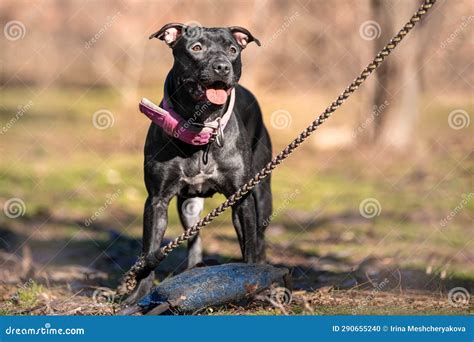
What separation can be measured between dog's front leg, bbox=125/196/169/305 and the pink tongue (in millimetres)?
839

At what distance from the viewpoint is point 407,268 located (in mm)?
6859

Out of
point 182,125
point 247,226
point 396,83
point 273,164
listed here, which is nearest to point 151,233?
point 247,226

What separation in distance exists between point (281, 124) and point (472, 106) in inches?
167

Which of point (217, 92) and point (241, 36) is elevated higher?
point (241, 36)

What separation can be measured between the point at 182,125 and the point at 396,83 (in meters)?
9.38

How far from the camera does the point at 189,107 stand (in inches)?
214

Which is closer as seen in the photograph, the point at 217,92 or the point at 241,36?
the point at 217,92

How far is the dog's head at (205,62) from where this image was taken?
16.9 feet

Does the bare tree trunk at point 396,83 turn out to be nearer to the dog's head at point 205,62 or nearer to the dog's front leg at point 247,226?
the dog's front leg at point 247,226

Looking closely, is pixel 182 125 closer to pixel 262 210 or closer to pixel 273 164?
pixel 273 164

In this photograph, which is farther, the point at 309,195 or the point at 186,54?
the point at 309,195

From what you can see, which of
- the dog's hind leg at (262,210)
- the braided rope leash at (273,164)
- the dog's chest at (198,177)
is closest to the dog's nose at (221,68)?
the braided rope leash at (273,164)

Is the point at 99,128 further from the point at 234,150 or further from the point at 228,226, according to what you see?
the point at 234,150

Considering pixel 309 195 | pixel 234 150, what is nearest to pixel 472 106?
pixel 309 195
